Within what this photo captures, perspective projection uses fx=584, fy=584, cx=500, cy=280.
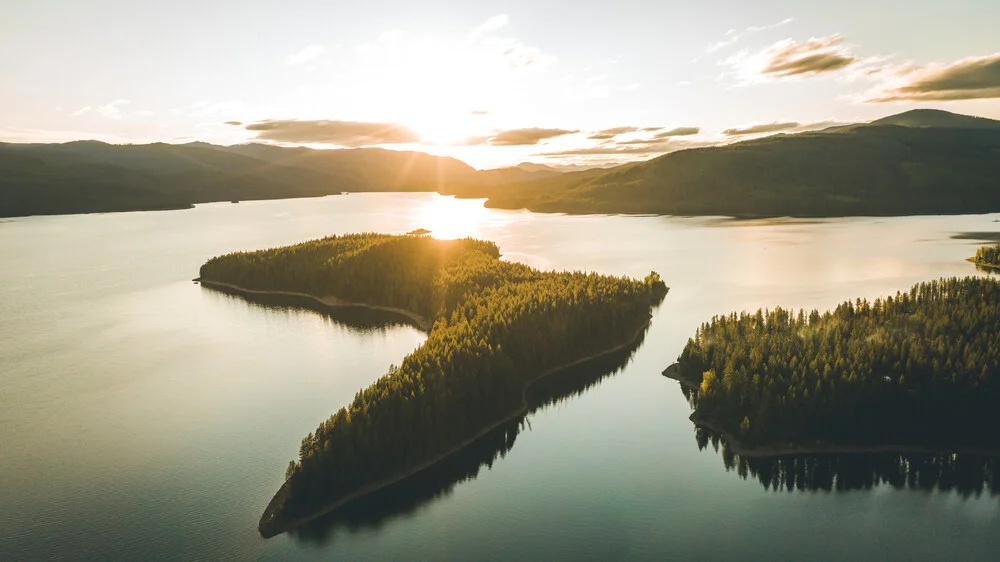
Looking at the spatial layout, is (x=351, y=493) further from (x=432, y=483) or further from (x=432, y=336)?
(x=432, y=336)

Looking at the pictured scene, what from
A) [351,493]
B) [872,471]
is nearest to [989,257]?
[872,471]

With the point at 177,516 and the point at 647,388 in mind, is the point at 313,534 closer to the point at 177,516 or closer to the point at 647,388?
the point at 177,516

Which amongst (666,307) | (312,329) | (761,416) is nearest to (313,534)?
(761,416)

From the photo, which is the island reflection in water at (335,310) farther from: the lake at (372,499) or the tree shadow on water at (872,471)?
the tree shadow on water at (872,471)

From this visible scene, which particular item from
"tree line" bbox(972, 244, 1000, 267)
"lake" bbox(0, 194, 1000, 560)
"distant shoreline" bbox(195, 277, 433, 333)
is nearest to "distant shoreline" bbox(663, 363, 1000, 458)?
"lake" bbox(0, 194, 1000, 560)

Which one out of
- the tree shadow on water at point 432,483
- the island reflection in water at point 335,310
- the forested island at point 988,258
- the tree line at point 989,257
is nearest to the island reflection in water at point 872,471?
the tree shadow on water at point 432,483

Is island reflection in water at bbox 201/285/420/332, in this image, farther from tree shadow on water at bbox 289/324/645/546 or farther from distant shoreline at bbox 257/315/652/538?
distant shoreline at bbox 257/315/652/538
